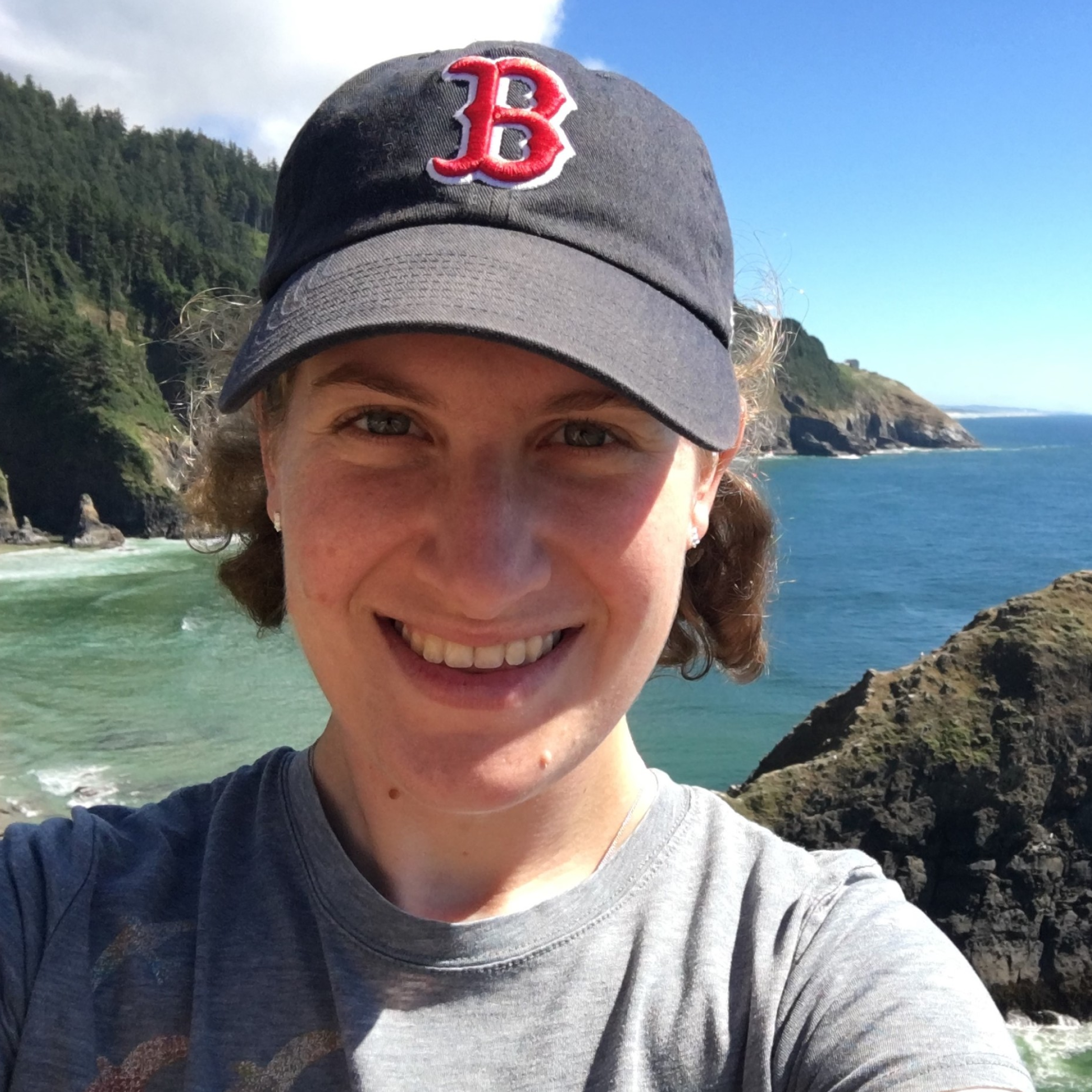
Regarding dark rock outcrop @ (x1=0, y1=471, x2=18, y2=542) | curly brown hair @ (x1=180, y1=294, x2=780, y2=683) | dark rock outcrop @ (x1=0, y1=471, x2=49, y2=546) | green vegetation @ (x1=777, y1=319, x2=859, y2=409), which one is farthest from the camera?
green vegetation @ (x1=777, y1=319, x2=859, y2=409)

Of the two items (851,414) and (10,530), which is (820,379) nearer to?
(851,414)

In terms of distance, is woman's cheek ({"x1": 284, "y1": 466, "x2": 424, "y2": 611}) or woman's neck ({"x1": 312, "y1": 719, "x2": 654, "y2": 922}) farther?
woman's neck ({"x1": 312, "y1": 719, "x2": 654, "y2": 922})

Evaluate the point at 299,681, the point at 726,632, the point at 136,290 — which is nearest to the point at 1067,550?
the point at 299,681

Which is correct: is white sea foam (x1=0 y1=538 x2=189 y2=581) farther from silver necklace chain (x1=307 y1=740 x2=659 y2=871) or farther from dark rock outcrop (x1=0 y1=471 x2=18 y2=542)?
silver necklace chain (x1=307 y1=740 x2=659 y2=871)

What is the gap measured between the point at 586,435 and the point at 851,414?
135m

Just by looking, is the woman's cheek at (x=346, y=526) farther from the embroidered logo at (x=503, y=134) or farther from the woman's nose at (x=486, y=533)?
the embroidered logo at (x=503, y=134)

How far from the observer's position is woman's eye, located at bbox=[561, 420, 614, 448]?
1386mm

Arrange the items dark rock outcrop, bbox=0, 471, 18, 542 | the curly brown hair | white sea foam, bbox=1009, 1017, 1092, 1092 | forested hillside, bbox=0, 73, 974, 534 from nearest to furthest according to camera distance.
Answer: the curly brown hair → white sea foam, bbox=1009, 1017, 1092, 1092 → dark rock outcrop, bbox=0, 471, 18, 542 → forested hillside, bbox=0, 73, 974, 534

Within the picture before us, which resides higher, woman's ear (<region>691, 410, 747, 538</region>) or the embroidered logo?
the embroidered logo

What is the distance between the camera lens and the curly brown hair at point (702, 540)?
2178 mm

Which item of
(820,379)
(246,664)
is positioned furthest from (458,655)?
(820,379)

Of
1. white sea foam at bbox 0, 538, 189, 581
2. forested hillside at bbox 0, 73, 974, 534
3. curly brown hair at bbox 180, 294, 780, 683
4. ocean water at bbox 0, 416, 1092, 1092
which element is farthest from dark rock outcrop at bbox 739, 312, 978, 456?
curly brown hair at bbox 180, 294, 780, 683

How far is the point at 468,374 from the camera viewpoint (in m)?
1.33

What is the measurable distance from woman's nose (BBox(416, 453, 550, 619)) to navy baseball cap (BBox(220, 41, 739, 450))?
0.61 ft
